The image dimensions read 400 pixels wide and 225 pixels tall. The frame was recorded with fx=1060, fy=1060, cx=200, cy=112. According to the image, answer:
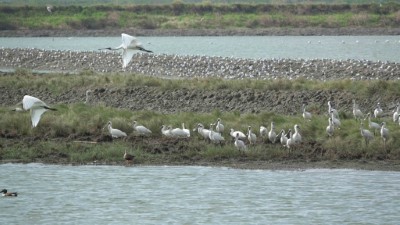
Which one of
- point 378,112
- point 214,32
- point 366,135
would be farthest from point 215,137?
point 214,32

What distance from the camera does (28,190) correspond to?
19.3m

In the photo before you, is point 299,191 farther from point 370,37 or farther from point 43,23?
point 43,23

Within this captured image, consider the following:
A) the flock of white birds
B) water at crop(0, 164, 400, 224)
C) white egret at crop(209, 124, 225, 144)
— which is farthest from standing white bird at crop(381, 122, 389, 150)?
white egret at crop(209, 124, 225, 144)

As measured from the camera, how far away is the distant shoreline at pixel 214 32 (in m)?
74.5

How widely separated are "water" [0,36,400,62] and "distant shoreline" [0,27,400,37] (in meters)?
1.12

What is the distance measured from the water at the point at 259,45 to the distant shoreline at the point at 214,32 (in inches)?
44.1

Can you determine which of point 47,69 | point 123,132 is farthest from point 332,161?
point 47,69

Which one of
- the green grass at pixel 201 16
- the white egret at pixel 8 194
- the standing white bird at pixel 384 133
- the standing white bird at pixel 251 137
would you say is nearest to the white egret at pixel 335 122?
the standing white bird at pixel 384 133

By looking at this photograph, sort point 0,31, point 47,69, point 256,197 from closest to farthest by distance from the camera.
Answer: point 256,197, point 47,69, point 0,31

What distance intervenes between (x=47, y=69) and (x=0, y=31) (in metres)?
38.1

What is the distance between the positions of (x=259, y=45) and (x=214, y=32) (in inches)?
635

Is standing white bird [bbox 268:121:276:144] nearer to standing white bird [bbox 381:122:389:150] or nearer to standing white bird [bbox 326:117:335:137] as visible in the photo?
standing white bird [bbox 326:117:335:137]

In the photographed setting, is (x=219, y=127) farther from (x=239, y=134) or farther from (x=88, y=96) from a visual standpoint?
(x=88, y=96)

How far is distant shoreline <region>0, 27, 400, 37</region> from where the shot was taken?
74.5 m
